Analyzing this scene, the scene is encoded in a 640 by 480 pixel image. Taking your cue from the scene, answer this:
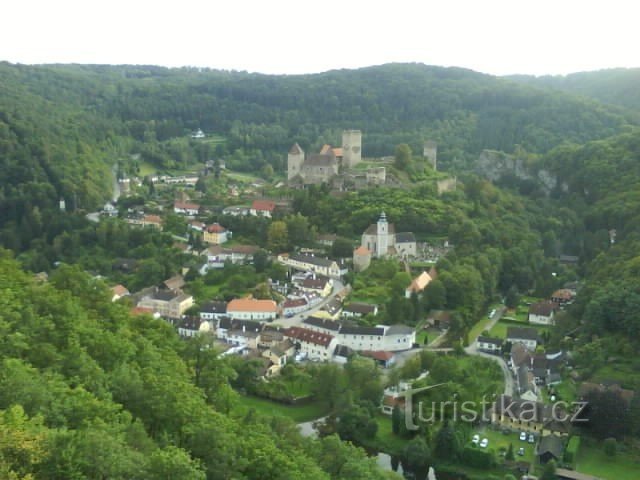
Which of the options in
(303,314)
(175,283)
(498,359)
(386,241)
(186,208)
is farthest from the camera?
(186,208)

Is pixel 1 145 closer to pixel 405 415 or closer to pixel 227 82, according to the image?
pixel 405 415

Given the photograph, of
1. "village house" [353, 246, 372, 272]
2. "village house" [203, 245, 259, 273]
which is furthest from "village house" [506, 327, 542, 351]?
"village house" [203, 245, 259, 273]

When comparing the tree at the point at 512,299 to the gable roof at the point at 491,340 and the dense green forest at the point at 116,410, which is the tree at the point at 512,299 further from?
the dense green forest at the point at 116,410

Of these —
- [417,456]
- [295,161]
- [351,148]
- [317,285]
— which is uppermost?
[351,148]

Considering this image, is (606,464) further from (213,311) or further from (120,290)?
(120,290)

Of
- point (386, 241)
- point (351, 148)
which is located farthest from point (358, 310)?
point (351, 148)

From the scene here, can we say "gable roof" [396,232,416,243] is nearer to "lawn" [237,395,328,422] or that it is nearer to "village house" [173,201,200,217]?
"village house" [173,201,200,217]
